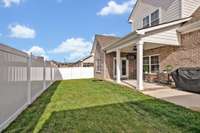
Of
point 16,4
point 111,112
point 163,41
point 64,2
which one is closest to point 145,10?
point 163,41

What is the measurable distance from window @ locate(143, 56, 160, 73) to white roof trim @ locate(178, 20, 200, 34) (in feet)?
10.7

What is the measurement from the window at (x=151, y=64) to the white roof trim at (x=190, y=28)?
3.26 metres

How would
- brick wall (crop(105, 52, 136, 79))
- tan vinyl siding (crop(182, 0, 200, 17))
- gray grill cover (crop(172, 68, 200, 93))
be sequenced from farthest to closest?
brick wall (crop(105, 52, 136, 79)) → tan vinyl siding (crop(182, 0, 200, 17)) → gray grill cover (crop(172, 68, 200, 93))

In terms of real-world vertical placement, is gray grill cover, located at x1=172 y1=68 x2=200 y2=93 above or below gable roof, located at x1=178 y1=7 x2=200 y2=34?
below

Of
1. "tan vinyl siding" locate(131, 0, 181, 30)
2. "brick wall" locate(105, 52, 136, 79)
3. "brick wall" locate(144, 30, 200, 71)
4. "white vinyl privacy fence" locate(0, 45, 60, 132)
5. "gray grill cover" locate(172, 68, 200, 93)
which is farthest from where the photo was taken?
"brick wall" locate(105, 52, 136, 79)

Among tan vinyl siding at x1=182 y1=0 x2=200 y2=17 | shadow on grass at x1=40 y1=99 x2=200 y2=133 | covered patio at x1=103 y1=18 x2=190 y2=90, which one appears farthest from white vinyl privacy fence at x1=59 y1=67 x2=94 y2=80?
shadow on grass at x1=40 y1=99 x2=200 y2=133

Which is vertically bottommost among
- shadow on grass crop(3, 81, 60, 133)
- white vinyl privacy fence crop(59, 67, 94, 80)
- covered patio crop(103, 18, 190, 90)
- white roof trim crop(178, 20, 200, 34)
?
shadow on grass crop(3, 81, 60, 133)

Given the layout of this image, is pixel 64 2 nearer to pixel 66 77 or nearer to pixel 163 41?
pixel 66 77

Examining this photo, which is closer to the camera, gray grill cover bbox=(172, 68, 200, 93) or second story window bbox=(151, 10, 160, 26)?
gray grill cover bbox=(172, 68, 200, 93)

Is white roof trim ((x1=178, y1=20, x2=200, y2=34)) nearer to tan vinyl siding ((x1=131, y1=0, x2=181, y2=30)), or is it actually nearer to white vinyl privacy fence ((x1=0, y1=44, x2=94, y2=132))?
tan vinyl siding ((x1=131, y1=0, x2=181, y2=30))

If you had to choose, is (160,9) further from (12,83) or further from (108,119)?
(12,83)

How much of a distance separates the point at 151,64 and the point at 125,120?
10013 mm

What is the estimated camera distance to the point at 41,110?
17.6 feet

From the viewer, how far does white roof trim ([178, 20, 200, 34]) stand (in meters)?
9.05
